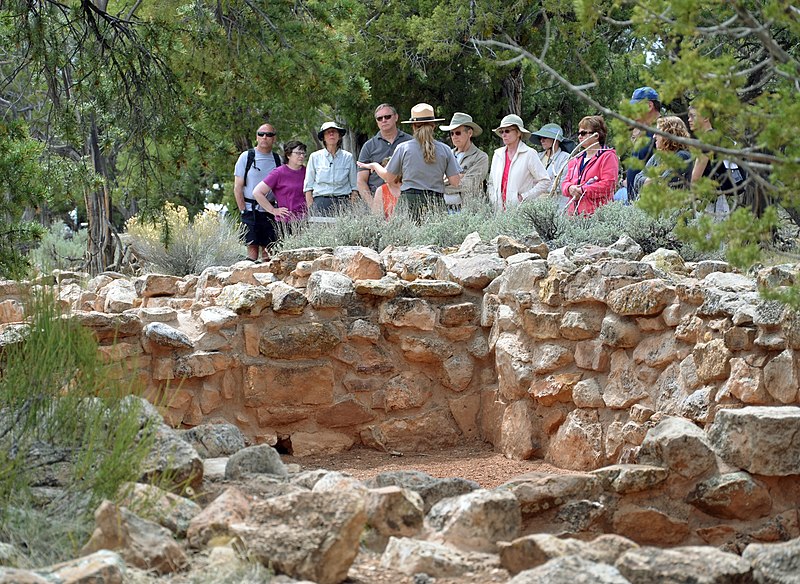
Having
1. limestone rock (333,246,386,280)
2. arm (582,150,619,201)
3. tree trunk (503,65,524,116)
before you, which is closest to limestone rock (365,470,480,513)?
limestone rock (333,246,386,280)

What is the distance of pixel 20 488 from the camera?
3.46 meters

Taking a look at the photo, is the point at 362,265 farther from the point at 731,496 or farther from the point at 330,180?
the point at 731,496

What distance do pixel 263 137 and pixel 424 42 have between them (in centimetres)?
410

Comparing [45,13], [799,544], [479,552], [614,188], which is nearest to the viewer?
[799,544]

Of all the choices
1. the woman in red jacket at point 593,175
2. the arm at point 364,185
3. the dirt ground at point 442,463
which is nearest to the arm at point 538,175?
the woman in red jacket at point 593,175

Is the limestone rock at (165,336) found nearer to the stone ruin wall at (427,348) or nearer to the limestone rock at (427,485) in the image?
the stone ruin wall at (427,348)

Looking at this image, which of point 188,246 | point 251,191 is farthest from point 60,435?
point 188,246

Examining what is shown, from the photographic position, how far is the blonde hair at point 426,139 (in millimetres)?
8297

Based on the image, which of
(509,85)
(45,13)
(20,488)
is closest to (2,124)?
(45,13)

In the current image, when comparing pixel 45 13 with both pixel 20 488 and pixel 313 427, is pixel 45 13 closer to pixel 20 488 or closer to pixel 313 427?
pixel 313 427

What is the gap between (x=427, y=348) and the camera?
660 cm

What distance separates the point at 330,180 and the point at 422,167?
0.91m

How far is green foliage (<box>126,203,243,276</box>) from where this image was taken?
34.2 ft

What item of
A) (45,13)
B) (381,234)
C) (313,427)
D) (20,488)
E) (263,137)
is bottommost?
(313,427)
